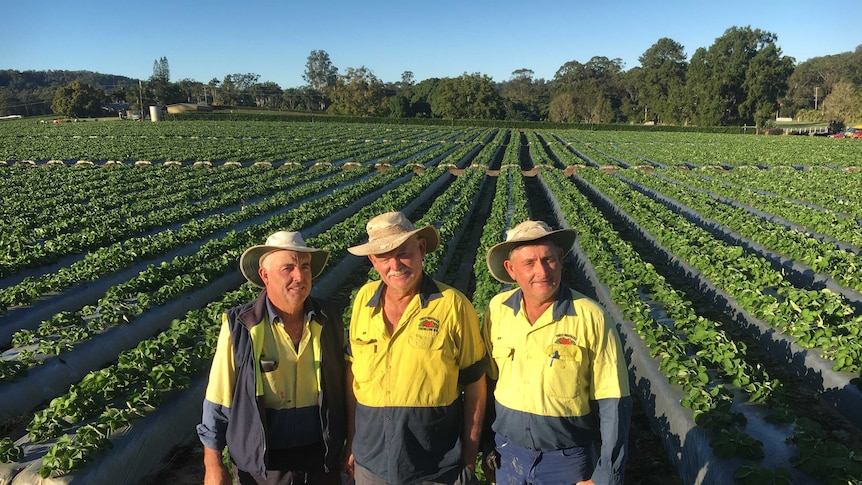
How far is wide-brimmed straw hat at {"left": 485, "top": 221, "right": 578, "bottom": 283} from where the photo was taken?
2.89 m

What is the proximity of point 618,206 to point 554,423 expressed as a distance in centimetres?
1556

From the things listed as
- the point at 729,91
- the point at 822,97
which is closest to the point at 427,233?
the point at 729,91

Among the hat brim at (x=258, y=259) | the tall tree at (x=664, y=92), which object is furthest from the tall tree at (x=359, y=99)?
the hat brim at (x=258, y=259)

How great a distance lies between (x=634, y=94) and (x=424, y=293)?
455 ft

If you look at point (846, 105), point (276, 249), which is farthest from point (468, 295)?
point (846, 105)

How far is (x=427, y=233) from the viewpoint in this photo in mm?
3215

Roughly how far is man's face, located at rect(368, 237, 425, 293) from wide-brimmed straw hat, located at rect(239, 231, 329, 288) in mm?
457

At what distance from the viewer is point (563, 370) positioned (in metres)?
2.81

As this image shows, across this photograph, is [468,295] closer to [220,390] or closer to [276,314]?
[276,314]

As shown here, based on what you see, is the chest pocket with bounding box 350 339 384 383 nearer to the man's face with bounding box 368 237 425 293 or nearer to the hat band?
the man's face with bounding box 368 237 425 293

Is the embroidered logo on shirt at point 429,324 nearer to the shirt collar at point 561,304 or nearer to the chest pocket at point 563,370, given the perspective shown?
the shirt collar at point 561,304

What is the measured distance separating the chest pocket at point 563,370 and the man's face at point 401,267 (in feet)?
2.60

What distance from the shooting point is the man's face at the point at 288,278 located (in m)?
2.95

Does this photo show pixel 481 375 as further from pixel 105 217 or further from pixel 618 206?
pixel 618 206
